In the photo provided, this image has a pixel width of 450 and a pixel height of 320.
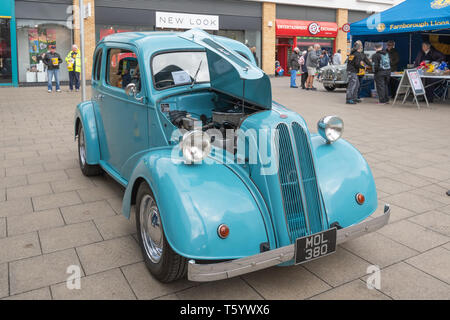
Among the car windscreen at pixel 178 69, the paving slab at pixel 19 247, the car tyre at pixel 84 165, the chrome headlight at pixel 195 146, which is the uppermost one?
the car windscreen at pixel 178 69

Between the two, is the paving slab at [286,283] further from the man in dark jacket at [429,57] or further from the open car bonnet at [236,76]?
the man in dark jacket at [429,57]

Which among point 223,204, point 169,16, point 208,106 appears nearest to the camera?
point 223,204

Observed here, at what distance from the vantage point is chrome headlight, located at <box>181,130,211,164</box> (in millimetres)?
3039

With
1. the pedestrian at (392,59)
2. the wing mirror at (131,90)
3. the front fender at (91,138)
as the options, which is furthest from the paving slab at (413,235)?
the pedestrian at (392,59)

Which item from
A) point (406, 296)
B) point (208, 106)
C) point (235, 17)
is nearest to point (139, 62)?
point (208, 106)

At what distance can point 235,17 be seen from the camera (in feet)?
84.0

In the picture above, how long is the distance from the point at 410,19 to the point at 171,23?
13823 mm

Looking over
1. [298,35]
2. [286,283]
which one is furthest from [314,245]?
[298,35]

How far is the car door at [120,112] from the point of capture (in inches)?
170

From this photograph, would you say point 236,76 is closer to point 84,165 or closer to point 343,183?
point 343,183

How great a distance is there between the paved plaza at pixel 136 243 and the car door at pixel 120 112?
554 mm
